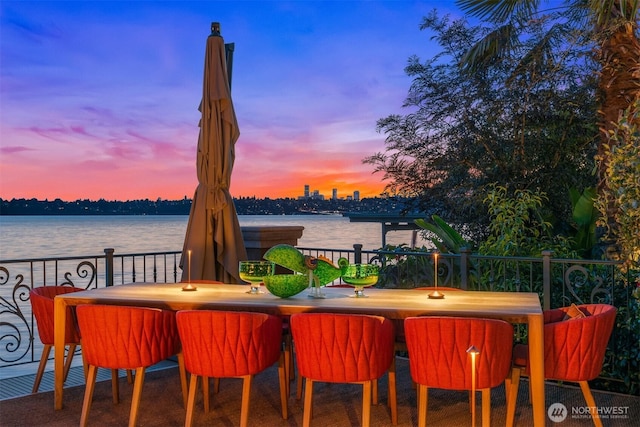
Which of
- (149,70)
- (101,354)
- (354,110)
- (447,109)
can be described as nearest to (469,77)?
(447,109)

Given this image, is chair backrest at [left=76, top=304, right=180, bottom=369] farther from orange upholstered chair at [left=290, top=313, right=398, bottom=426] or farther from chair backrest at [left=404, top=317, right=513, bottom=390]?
chair backrest at [left=404, top=317, right=513, bottom=390]

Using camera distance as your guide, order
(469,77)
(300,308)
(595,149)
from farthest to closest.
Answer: (469,77) → (595,149) → (300,308)

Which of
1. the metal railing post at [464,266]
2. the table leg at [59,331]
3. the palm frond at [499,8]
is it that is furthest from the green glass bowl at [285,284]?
the palm frond at [499,8]

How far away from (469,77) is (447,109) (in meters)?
0.54

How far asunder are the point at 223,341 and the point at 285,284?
0.60 m

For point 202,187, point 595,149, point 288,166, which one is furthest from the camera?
point 288,166

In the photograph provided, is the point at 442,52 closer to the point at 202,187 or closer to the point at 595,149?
the point at 595,149

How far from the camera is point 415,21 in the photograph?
9.22 m

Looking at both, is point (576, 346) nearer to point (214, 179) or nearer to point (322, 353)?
point (322, 353)

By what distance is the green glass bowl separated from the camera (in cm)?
389

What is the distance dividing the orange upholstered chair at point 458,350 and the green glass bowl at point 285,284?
91 cm

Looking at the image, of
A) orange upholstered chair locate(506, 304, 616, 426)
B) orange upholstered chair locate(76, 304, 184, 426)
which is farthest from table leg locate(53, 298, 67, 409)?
orange upholstered chair locate(506, 304, 616, 426)

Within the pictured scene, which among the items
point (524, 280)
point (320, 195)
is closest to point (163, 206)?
point (320, 195)

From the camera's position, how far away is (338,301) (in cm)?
378
